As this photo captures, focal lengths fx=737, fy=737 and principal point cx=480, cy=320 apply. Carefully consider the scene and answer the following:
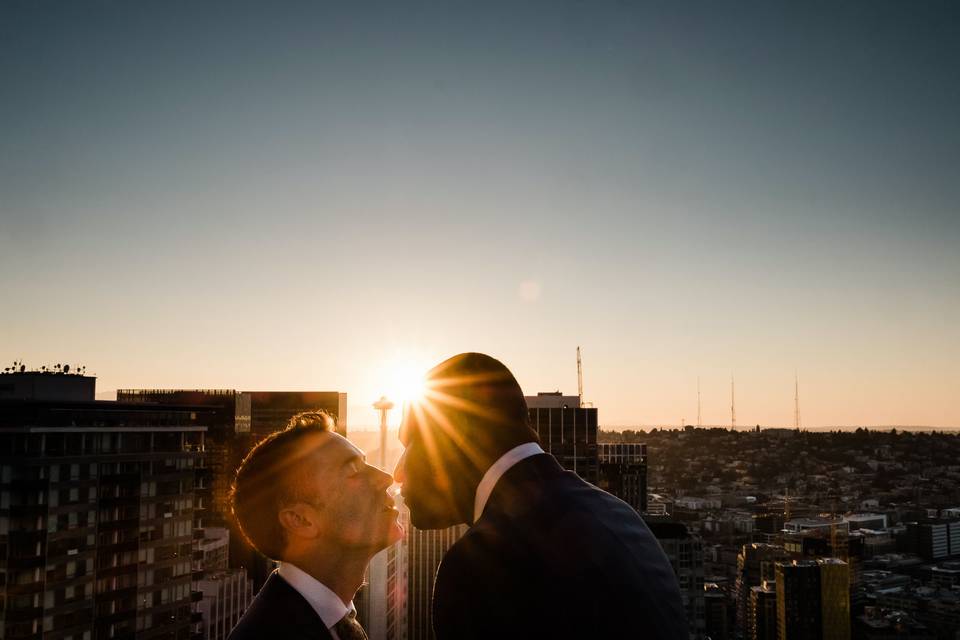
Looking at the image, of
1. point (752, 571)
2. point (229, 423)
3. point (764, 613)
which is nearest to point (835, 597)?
point (764, 613)

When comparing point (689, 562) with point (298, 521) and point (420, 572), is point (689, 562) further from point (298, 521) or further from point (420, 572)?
point (298, 521)

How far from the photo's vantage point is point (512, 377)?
12.0 ft

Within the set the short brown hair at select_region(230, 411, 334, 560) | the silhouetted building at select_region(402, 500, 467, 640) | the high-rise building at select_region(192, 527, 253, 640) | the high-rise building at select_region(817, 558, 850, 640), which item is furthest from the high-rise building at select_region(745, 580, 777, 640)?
the short brown hair at select_region(230, 411, 334, 560)

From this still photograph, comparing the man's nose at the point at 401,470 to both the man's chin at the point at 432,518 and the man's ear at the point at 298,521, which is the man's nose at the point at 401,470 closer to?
the man's chin at the point at 432,518

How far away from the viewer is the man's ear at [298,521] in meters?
4.27

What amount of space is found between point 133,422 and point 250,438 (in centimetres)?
11029

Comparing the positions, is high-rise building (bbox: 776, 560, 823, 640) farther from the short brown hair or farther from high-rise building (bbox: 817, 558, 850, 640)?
the short brown hair

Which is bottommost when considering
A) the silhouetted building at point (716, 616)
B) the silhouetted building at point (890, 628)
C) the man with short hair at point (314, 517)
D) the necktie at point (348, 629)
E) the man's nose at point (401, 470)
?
the silhouetted building at point (716, 616)

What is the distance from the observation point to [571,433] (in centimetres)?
14500

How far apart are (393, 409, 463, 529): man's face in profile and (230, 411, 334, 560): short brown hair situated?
92cm

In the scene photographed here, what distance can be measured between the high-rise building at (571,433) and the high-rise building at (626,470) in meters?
A: 41.2

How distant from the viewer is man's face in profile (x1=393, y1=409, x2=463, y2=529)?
11.7 ft

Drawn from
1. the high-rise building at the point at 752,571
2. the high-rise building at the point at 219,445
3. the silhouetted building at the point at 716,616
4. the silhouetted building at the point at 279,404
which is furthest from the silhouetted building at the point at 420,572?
the high-rise building at the point at 752,571

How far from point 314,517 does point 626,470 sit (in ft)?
645
